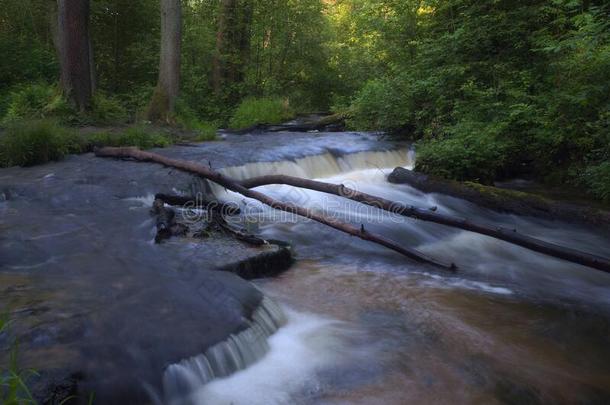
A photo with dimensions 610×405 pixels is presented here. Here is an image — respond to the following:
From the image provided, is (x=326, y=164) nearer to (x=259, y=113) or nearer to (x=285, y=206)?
(x=285, y=206)

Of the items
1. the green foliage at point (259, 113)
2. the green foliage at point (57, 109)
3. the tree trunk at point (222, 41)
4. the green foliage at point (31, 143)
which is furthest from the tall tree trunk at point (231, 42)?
the green foliage at point (31, 143)

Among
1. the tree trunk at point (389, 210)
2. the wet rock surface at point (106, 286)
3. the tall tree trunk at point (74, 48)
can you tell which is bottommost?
the wet rock surface at point (106, 286)

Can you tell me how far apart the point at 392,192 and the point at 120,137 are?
566 centimetres

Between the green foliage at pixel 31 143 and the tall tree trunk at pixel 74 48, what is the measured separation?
3737mm

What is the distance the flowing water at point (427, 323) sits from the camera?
10.6 ft

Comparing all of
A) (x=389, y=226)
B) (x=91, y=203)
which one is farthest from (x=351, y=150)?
(x=91, y=203)

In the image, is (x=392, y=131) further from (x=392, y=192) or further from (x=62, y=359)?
(x=62, y=359)

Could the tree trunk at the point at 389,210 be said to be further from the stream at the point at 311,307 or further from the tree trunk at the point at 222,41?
the tree trunk at the point at 222,41

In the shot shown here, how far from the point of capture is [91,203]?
20.7 feet

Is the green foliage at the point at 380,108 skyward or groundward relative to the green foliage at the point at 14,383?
skyward

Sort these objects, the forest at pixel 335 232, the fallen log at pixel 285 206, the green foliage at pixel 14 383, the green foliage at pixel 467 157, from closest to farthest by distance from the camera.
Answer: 1. the green foliage at pixel 14 383
2. the forest at pixel 335 232
3. the fallen log at pixel 285 206
4. the green foliage at pixel 467 157

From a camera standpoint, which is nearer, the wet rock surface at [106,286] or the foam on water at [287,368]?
the wet rock surface at [106,286]

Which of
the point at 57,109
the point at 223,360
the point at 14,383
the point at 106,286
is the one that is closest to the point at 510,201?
the point at 223,360

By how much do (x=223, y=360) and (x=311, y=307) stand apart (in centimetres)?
135
